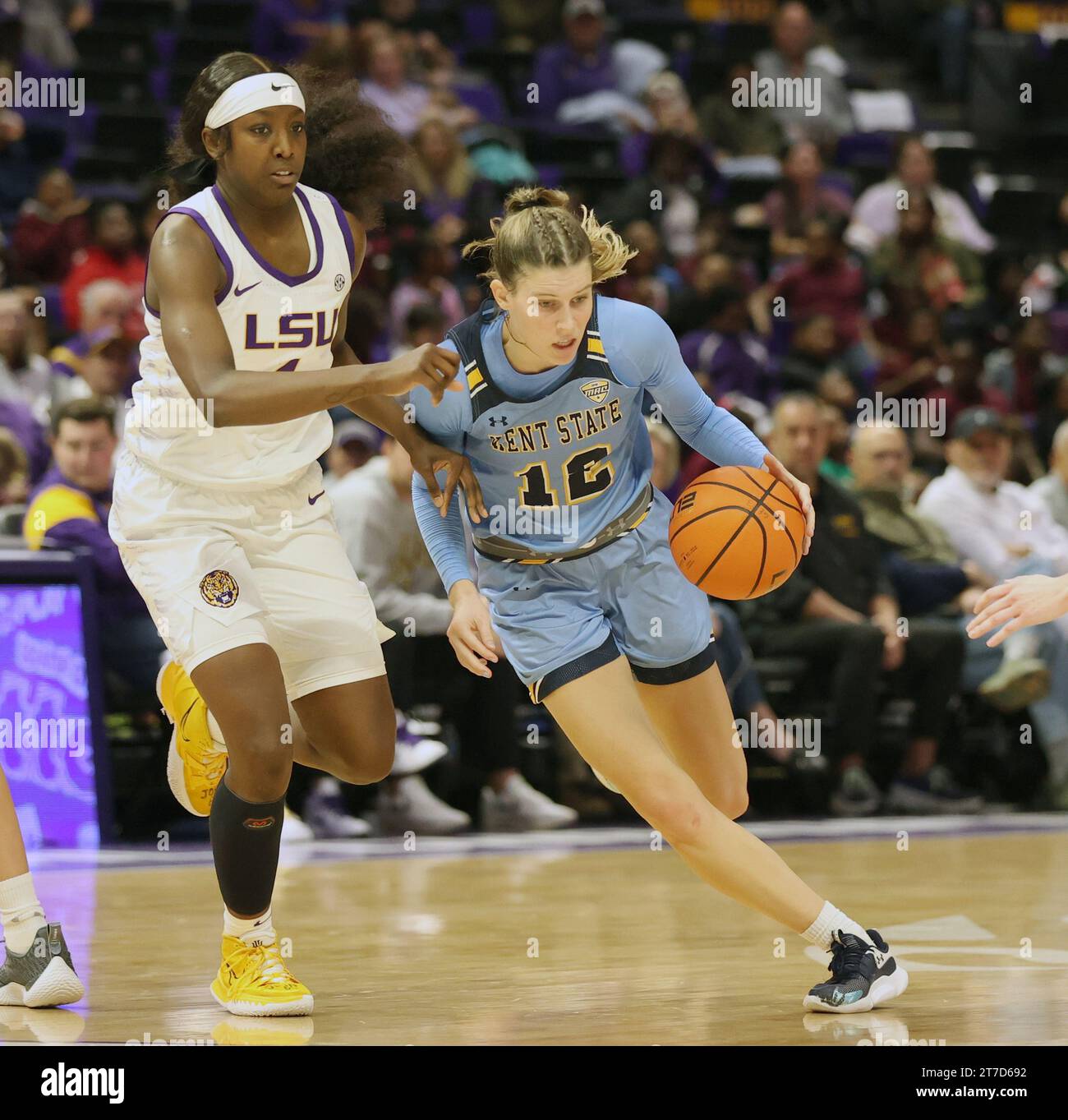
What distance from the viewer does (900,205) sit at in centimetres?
1134

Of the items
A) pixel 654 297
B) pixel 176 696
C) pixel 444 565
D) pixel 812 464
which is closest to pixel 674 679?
pixel 444 565

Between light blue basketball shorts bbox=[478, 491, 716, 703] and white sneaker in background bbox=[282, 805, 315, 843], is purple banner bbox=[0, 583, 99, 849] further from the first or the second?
light blue basketball shorts bbox=[478, 491, 716, 703]

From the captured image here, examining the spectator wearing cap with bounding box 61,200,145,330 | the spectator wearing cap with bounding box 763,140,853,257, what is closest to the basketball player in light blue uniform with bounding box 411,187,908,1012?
the spectator wearing cap with bounding box 61,200,145,330

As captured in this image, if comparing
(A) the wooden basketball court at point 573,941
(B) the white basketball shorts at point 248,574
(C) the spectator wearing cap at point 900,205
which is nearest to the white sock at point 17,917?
(A) the wooden basketball court at point 573,941

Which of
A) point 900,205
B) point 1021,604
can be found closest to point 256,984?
point 1021,604

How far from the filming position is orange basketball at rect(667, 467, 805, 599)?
4098 mm

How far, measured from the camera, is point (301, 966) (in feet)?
15.1

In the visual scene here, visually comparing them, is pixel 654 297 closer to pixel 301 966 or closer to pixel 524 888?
pixel 524 888

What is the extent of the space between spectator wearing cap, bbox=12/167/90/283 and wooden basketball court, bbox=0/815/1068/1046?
4061 millimetres

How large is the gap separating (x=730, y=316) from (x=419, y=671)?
3.09 metres

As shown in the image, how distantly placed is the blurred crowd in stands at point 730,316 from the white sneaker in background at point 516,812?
0.04ft

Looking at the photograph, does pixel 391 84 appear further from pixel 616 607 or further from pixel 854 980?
pixel 854 980

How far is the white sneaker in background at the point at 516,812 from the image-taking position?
711cm

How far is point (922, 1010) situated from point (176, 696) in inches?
76.2
